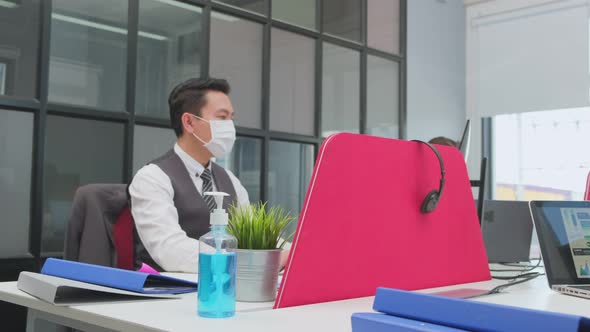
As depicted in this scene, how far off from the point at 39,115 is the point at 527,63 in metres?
3.92

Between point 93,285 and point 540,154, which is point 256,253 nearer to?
point 93,285

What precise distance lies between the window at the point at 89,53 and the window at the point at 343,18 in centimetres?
166

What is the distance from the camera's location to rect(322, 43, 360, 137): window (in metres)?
4.34

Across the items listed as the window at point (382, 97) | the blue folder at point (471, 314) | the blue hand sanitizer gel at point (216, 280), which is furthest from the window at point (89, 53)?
the blue folder at point (471, 314)

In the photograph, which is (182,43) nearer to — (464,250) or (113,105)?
(113,105)

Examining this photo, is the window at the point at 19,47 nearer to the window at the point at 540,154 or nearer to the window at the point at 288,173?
the window at the point at 288,173

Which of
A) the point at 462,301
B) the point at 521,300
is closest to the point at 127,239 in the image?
the point at 521,300

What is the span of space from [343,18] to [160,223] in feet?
10.0

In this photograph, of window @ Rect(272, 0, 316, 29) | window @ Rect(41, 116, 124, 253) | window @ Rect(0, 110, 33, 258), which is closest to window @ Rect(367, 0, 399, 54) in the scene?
window @ Rect(272, 0, 316, 29)

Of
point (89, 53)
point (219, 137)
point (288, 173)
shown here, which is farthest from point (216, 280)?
point (288, 173)

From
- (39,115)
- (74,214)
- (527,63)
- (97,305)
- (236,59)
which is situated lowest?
(97,305)

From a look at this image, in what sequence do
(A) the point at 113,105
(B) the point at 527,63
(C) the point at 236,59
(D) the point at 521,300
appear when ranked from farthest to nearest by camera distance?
(B) the point at 527,63
(C) the point at 236,59
(A) the point at 113,105
(D) the point at 521,300

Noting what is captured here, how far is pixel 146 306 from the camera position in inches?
38.3

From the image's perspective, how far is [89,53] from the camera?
9.82 ft
